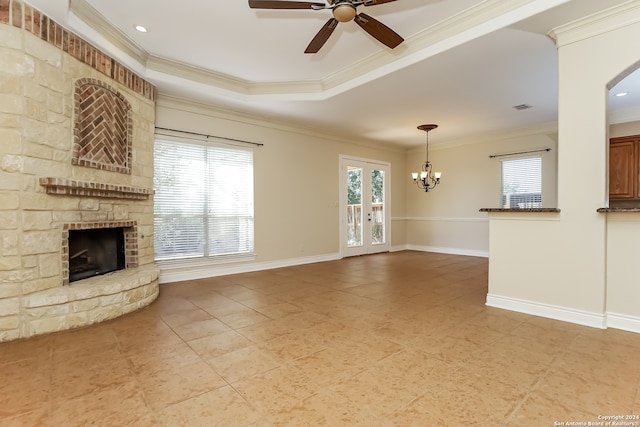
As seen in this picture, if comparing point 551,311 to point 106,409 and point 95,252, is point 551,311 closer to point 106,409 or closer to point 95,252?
point 106,409

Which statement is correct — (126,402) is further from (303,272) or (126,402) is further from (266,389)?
(303,272)

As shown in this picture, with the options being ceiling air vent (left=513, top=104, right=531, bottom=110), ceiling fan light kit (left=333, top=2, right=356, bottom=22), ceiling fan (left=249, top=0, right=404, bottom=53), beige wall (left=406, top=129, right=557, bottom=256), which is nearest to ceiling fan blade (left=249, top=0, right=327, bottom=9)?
ceiling fan (left=249, top=0, right=404, bottom=53)

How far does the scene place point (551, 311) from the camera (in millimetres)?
2965

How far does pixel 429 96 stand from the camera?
15.2 ft

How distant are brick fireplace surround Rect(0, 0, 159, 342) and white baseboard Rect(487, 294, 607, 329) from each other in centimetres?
393

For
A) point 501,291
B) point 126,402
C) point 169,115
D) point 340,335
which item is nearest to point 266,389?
point 126,402

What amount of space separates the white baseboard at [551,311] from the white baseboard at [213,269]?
3.63m

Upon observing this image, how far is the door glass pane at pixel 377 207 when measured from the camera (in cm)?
780

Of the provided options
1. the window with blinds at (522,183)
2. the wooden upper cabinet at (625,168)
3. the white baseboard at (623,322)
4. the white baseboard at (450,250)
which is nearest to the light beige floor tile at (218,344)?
the white baseboard at (623,322)

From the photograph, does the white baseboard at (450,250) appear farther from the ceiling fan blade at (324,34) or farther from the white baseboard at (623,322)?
the ceiling fan blade at (324,34)

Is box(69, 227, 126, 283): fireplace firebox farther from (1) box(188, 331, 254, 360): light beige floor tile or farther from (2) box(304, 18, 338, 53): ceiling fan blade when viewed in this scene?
(2) box(304, 18, 338, 53): ceiling fan blade

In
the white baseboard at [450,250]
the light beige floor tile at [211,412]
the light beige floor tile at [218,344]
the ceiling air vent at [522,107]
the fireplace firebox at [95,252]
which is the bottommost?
the light beige floor tile at [218,344]

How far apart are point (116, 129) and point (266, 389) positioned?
3.46m

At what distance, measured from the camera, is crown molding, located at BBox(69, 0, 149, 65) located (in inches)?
116
